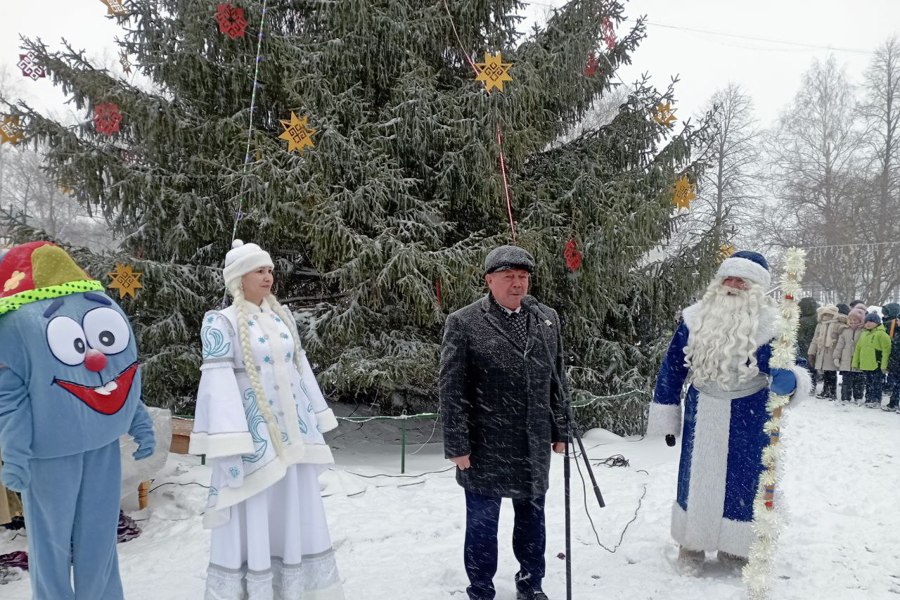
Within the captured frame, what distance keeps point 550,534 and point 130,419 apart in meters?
3.05

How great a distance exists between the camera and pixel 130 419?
3.06 meters

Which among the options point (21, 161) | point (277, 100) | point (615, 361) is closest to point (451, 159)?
point (277, 100)

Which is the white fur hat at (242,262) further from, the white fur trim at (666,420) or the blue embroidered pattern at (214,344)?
the white fur trim at (666,420)

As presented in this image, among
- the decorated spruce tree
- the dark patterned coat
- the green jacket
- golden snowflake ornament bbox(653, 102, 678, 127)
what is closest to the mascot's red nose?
the dark patterned coat

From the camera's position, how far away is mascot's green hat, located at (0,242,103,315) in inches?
111

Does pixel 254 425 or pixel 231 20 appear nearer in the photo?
pixel 254 425

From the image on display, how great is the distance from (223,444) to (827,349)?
12169 millimetres

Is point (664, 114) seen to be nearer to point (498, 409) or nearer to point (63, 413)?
point (498, 409)

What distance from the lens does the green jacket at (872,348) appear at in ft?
33.4

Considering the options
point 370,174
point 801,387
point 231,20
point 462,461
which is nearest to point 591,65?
point 370,174

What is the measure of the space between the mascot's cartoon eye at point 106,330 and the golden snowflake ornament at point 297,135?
362 centimetres

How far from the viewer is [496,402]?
3242mm

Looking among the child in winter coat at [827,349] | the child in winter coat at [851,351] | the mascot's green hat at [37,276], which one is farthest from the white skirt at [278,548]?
the child in winter coat at [827,349]

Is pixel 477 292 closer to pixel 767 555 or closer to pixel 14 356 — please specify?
pixel 767 555
